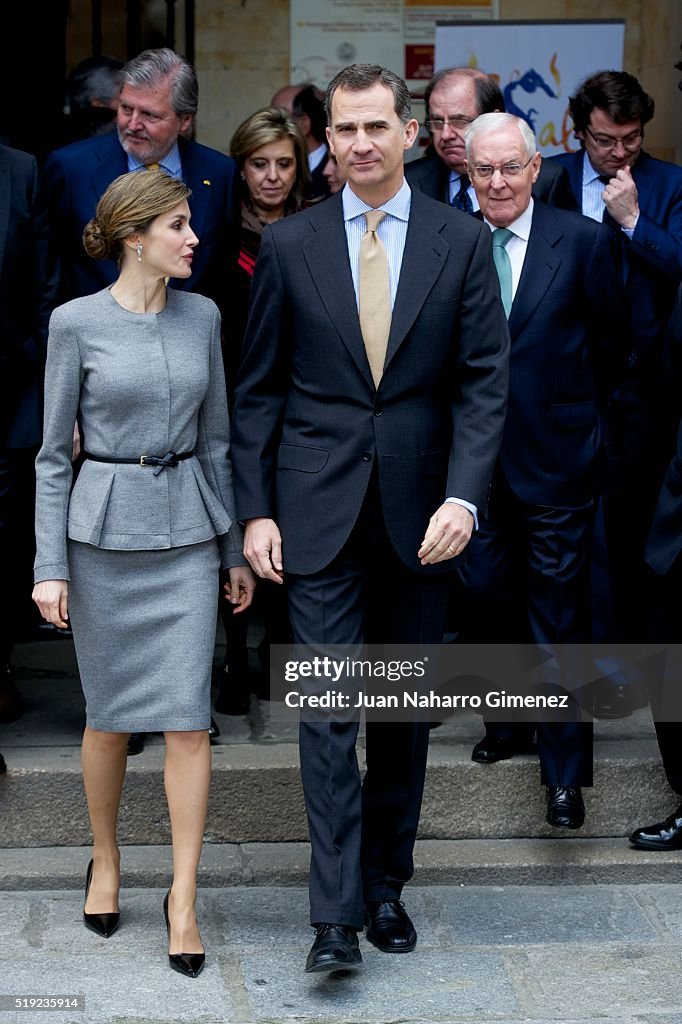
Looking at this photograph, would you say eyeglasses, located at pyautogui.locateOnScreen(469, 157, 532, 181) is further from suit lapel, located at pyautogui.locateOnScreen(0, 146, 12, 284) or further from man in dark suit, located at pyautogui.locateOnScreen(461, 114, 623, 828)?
suit lapel, located at pyautogui.locateOnScreen(0, 146, 12, 284)

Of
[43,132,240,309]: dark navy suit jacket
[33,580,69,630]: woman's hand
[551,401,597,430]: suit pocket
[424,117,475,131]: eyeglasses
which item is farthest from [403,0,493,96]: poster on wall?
[33,580,69,630]: woman's hand

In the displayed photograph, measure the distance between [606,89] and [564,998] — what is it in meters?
2.77

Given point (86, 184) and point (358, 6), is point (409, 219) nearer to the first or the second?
point (86, 184)

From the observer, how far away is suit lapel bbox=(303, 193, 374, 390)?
4082 millimetres

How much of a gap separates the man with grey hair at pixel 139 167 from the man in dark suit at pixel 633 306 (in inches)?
44.6

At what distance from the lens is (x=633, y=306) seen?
5.22m

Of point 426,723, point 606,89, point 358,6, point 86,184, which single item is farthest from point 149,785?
point 358,6

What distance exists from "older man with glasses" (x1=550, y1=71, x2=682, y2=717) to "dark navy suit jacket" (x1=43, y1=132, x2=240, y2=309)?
1027mm

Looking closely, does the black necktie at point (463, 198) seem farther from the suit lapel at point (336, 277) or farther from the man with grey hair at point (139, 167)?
the suit lapel at point (336, 277)

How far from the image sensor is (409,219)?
4168 millimetres

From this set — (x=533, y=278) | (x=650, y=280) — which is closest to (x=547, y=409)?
(x=533, y=278)

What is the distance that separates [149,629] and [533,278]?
1.41m

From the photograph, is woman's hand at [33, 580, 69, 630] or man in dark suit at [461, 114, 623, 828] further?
man in dark suit at [461, 114, 623, 828]

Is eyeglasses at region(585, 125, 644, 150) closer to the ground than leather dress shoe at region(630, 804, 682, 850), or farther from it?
farther from it
